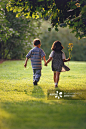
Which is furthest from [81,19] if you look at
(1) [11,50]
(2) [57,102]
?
(1) [11,50]

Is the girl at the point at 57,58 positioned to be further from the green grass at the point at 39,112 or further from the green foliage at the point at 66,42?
the green foliage at the point at 66,42

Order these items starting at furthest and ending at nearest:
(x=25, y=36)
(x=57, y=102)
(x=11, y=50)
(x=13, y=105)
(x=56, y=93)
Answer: (x=11, y=50) < (x=25, y=36) < (x=56, y=93) < (x=57, y=102) < (x=13, y=105)

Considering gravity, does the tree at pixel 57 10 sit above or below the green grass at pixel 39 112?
above

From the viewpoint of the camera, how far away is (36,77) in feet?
31.9

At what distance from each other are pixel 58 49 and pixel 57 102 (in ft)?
9.91

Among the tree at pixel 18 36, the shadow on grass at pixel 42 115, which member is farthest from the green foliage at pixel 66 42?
the shadow on grass at pixel 42 115

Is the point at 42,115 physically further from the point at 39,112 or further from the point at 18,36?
the point at 18,36

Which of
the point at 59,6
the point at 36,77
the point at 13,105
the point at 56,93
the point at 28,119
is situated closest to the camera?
the point at 28,119

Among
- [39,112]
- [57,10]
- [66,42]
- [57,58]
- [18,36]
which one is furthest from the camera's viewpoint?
[66,42]

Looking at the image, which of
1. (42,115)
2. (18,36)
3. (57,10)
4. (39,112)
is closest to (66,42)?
(18,36)

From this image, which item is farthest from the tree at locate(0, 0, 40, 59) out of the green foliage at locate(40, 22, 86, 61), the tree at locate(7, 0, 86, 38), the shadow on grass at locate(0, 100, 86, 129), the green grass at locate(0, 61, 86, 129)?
the shadow on grass at locate(0, 100, 86, 129)

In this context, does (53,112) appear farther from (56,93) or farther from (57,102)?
(56,93)

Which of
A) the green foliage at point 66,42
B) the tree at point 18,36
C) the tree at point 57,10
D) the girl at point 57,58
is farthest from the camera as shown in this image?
the green foliage at point 66,42

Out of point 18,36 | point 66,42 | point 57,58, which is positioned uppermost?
point 57,58
